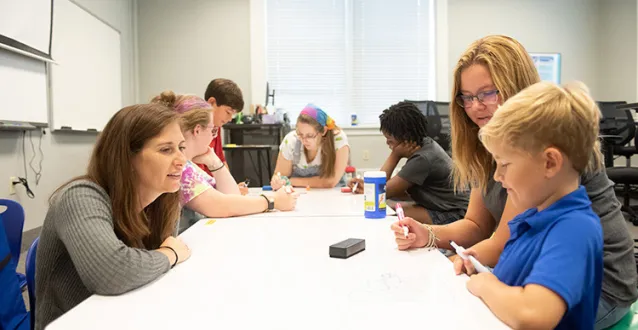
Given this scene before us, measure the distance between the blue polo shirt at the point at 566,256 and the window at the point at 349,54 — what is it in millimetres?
4876

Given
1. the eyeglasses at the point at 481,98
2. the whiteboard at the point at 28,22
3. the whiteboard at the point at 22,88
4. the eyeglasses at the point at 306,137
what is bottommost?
the eyeglasses at the point at 306,137

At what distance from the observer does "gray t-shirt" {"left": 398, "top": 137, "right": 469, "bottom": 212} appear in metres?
2.43

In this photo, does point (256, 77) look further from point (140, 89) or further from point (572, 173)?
point (572, 173)

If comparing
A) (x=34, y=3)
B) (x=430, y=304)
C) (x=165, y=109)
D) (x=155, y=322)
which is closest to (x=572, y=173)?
(x=430, y=304)

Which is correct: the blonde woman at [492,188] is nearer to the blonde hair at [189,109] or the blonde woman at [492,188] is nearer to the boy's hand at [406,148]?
the blonde hair at [189,109]

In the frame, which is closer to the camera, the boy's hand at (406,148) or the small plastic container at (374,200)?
the small plastic container at (374,200)

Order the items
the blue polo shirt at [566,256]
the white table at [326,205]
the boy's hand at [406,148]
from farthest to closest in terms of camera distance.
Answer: the boy's hand at [406,148] < the white table at [326,205] < the blue polo shirt at [566,256]

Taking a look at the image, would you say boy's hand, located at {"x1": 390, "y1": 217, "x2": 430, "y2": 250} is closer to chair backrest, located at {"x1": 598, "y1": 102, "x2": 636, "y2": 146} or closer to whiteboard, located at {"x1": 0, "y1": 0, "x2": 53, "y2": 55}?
whiteboard, located at {"x1": 0, "y1": 0, "x2": 53, "y2": 55}

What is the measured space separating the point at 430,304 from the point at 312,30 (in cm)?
511

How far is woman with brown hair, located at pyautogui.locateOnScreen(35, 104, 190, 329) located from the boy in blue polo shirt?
71cm

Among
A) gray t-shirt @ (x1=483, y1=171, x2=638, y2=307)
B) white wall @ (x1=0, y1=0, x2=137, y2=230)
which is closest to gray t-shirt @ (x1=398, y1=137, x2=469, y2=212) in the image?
gray t-shirt @ (x1=483, y1=171, x2=638, y2=307)

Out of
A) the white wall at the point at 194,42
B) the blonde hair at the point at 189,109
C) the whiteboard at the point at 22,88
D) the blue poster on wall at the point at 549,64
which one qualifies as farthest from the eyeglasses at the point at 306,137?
the blue poster on wall at the point at 549,64

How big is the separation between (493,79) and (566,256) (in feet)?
2.15

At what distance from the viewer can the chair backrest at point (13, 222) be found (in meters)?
1.57
